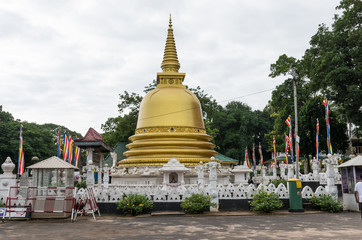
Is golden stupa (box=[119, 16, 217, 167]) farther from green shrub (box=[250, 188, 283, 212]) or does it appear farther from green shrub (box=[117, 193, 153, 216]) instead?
green shrub (box=[250, 188, 283, 212])

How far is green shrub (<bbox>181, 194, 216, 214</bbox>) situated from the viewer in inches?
592

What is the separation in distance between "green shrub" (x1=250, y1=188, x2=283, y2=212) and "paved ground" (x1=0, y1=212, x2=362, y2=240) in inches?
16.3

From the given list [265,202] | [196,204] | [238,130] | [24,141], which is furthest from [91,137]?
[238,130]

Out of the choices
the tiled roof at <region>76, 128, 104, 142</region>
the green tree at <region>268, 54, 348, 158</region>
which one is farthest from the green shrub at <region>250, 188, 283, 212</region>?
the green tree at <region>268, 54, 348, 158</region>

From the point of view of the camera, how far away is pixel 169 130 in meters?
25.4

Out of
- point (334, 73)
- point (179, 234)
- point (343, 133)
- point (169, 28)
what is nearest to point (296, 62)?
point (343, 133)

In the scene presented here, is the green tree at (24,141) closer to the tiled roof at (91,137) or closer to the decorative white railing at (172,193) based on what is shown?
the tiled roof at (91,137)

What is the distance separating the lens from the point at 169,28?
1201 inches

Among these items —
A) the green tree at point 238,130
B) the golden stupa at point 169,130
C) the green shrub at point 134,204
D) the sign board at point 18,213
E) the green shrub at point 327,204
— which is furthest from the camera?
the green tree at point 238,130

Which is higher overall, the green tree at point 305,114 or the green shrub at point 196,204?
the green tree at point 305,114

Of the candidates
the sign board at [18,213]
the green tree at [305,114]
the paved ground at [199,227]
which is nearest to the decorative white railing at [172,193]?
the paved ground at [199,227]

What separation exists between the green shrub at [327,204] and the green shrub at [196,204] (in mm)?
4892

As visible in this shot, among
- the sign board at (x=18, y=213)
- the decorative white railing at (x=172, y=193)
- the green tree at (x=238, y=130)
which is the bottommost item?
the sign board at (x=18, y=213)

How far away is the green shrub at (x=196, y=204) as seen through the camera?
15039 mm
